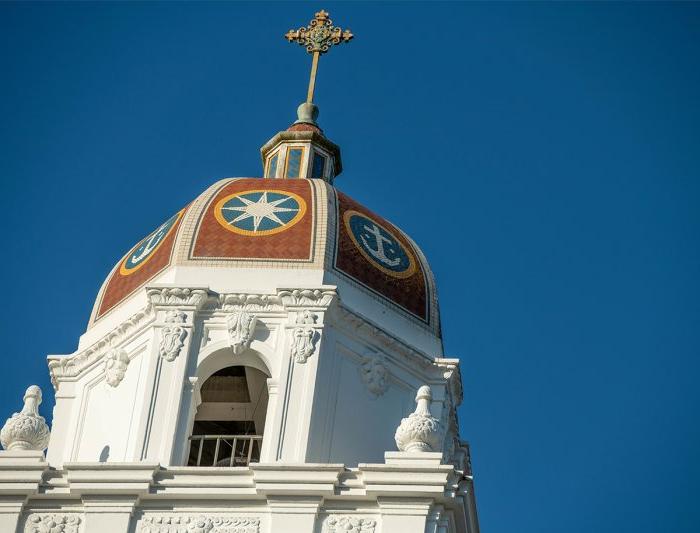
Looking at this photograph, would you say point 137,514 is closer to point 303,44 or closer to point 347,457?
point 347,457

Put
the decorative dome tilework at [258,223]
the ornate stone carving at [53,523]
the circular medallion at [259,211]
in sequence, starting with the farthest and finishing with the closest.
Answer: the circular medallion at [259,211], the decorative dome tilework at [258,223], the ornate stone carving at [53,523]

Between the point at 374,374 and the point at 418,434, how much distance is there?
9.44 feet

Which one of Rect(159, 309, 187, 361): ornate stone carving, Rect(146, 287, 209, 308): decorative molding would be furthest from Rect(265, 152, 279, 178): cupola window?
Rect(159, 309, 187, 361): ornate stone carving

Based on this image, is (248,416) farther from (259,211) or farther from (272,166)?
(272,166)

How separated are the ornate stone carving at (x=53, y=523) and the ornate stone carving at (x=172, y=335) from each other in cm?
364

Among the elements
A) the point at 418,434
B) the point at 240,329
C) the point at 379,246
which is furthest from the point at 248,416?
the point at 418,434

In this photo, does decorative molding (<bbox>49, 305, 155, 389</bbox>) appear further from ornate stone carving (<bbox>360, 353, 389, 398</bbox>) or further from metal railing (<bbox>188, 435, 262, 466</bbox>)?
ornate stone carving (<bbox>360, 353, 389, 398</bbox>)

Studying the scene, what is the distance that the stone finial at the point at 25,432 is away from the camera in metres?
48.8

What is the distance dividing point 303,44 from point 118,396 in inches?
439

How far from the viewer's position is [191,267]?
51469 millimetres

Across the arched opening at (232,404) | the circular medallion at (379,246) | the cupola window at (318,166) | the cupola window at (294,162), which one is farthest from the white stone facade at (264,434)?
the cupola window at (318,166)

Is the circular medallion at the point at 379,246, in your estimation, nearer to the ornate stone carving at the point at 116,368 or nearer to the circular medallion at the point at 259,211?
the circular medallion at the point at 259,211

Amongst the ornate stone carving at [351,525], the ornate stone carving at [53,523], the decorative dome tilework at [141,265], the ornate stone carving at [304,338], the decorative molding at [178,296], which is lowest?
the ornate stone carving at [53,523]

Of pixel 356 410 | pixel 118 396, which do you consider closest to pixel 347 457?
pixel 356 410
